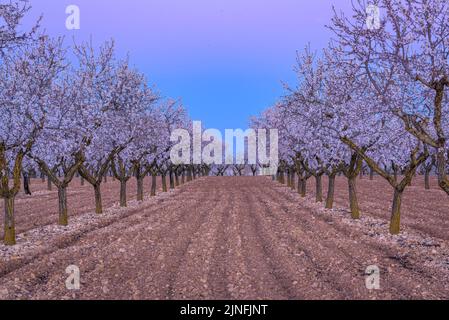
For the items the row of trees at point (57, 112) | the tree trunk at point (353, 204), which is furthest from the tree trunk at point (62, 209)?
the tree trunk at point (353, 204)

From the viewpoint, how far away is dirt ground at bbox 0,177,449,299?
527 inches

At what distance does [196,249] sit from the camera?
62.4 feet

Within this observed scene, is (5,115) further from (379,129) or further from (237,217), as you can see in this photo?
(379,129)

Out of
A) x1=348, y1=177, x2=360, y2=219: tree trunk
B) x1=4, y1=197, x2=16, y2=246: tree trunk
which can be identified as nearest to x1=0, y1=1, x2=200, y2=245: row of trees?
x1=4, y1=197, x2=16, y2=246: tree trunk

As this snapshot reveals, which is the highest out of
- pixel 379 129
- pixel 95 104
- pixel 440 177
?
pixel 95 104

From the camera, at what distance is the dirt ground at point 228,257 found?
527 inches

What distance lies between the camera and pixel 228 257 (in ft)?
57.4

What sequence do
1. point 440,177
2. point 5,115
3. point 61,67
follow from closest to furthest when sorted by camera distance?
point 440,177
point 5,115
point 61,67

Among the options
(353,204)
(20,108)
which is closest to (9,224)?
(20,108)

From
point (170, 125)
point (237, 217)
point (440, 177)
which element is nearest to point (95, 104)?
point (237, 217)

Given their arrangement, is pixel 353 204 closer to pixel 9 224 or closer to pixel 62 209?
pixel 62 209

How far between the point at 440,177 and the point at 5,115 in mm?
17210

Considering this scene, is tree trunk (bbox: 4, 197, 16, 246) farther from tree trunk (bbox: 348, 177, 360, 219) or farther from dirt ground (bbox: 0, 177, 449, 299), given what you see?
tree trunk (bbox: 348, 177, 360, 219)

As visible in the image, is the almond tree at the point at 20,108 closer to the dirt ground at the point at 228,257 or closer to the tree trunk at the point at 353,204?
the dirt ground at the point at 228,257
